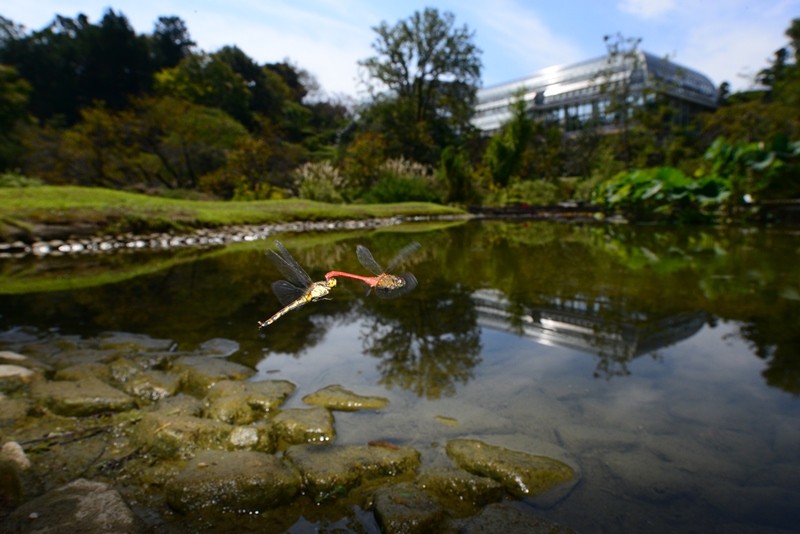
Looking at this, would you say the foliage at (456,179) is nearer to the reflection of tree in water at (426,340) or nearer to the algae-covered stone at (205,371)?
the reflection of tree in water at (426,340)

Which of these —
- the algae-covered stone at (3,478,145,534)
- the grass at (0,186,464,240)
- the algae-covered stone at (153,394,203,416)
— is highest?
the grass at (0,186,464,240)

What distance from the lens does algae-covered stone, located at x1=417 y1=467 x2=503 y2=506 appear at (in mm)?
2184

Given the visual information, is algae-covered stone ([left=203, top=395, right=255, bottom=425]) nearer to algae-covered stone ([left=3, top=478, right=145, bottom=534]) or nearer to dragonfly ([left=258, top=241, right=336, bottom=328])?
algae-covered stone ([left=3, top=478, right=145, bottom=534])

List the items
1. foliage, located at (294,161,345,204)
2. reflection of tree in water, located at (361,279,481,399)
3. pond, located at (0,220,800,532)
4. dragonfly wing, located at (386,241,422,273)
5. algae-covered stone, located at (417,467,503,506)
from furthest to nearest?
foliage, located at (294,161,345,204) → reflection of tree in water, located at (361,279,481,399) → pond, located at (0,220,800,532) → algae-covered stone, located at (417,467,503,506) → dragonfly wing, located at (386,241,422,273)

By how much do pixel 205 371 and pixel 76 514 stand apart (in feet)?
5.78

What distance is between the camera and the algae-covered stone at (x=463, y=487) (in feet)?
7.16

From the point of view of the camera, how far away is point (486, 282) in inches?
268

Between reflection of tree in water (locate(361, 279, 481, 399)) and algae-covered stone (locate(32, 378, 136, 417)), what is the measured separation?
176 centimetres

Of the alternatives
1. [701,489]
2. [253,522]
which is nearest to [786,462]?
[701,489]

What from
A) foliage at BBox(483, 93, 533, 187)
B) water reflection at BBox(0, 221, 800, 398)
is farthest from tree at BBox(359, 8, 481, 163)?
water reflection at BBox(0, 221, 800, 398)

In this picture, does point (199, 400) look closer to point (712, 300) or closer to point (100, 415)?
point (100, 415)

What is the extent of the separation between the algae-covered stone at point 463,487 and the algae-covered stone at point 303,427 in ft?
2.31

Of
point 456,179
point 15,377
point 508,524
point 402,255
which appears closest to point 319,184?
point 456,179

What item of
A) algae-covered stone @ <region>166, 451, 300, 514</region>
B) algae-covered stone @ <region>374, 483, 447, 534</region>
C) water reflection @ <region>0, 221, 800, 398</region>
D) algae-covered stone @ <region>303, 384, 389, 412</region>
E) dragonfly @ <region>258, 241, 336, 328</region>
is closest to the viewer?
dragonfly @ <region>258, 241, 336, 328</region>
